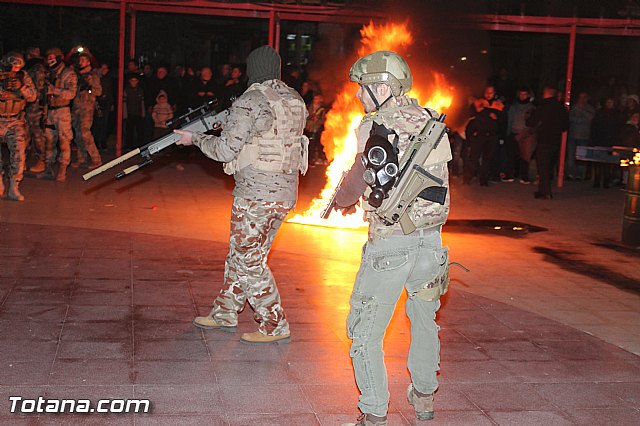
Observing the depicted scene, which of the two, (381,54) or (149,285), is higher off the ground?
(381,54)

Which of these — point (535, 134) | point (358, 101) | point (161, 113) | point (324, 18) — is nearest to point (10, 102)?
point (161, 113)

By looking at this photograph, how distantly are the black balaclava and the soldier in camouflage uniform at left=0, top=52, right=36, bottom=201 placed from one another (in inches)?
256

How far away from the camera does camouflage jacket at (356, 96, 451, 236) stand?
14.4 ft

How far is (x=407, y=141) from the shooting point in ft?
14.4

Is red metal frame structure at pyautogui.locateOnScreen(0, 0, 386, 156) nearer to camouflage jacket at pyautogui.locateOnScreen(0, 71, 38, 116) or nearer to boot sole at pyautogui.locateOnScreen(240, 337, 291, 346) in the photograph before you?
camouflage jacket at pyautogui.locateOnScreen(0, 71, 38, 116)

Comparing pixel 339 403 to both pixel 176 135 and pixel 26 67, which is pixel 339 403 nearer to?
pixel 176 135

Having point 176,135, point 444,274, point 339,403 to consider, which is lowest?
point 339,403

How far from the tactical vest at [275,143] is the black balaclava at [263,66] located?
0.06m

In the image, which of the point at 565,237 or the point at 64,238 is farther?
the point at 565,237

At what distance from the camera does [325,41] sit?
57.6ft

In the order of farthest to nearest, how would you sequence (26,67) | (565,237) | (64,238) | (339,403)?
1. (26,67)
2. (565,237)
3. (64,238)
4. (339,403)

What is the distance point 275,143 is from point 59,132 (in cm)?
863

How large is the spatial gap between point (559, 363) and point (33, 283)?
4.39m

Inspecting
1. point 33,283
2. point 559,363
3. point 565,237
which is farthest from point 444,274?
point 565,237
